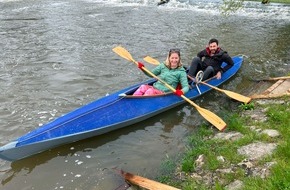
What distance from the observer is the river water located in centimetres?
623

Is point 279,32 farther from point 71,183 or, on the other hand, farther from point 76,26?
point 71,183

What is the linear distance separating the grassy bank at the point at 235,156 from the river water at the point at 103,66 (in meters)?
0.39

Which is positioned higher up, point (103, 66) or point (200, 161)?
point (200, 161)

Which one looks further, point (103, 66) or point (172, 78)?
point (103, 66)

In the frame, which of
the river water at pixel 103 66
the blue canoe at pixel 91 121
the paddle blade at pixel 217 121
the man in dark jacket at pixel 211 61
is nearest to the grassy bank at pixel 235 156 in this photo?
the paddle blade at pixel 217 121

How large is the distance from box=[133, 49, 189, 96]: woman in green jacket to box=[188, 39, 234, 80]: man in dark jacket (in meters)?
0.96

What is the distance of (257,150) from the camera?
5.57 metres

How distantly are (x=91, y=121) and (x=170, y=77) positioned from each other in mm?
2496

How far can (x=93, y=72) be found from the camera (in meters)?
11.1

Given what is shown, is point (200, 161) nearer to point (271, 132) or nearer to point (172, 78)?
point (271, 132)

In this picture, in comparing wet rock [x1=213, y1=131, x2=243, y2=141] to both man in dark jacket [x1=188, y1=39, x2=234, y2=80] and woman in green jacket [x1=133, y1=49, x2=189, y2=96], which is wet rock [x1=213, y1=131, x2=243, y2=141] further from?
man in dark jacket [x1=188, y1=39, x2=234, y2=80]

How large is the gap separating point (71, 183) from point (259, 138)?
132 inches

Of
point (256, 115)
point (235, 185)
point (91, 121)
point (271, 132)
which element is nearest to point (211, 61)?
point (256, 115)

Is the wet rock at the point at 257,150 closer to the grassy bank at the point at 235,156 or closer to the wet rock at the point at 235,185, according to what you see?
the grassy bank at the point at 235,156
